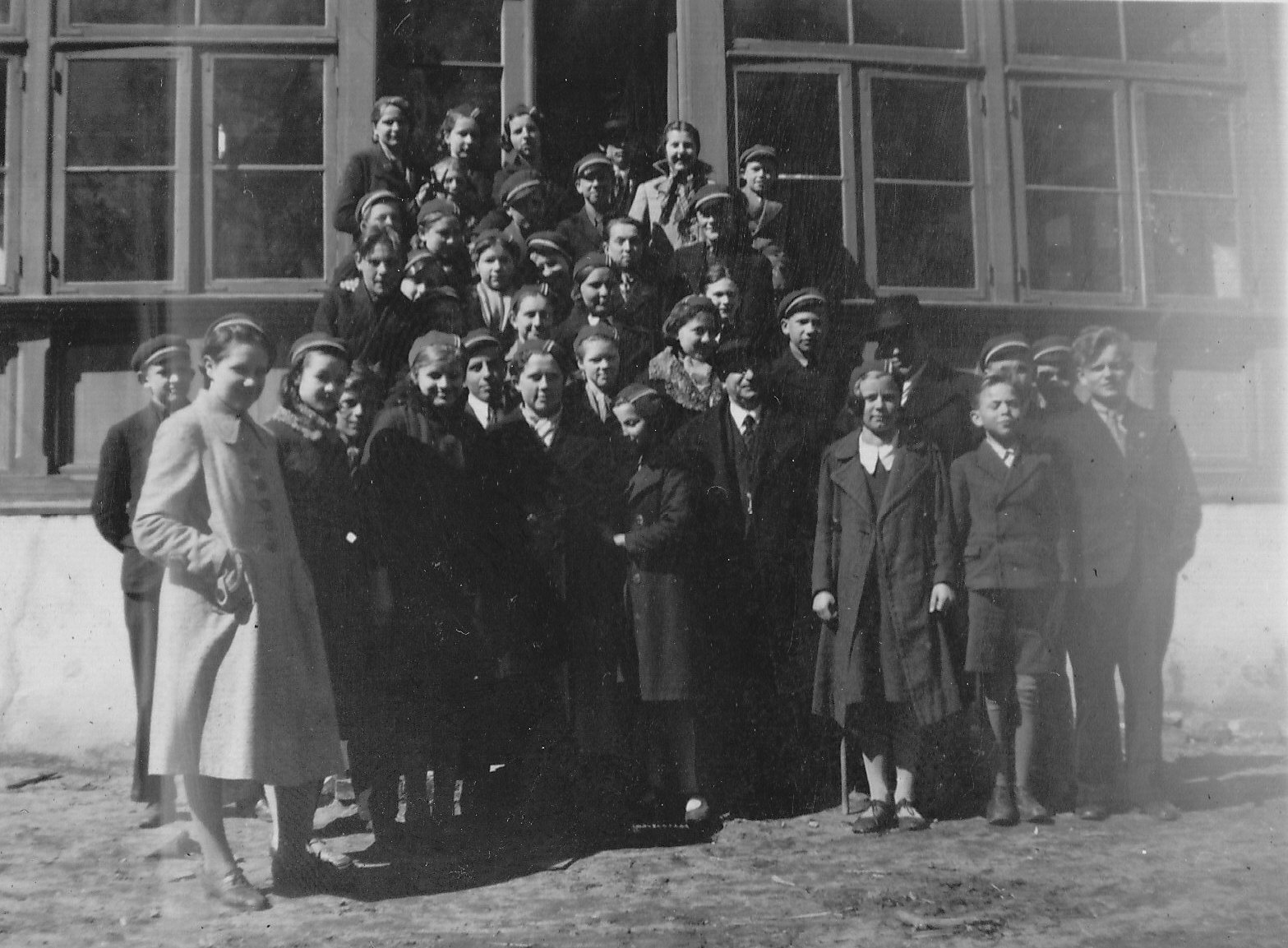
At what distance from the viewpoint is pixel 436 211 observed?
461 cm

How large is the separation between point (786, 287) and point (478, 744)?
99.3 inches

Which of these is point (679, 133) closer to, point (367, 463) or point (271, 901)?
point (367, 463)

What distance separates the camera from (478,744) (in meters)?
3.99

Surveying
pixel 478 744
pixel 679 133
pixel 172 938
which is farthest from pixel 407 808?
pixel 679 133

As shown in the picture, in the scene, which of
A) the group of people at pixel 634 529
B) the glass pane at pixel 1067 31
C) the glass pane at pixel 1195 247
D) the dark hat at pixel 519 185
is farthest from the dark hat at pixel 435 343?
the glass pane at pixel 1195 247

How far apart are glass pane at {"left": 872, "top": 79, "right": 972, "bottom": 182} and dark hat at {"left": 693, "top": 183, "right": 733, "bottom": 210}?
1394 mm

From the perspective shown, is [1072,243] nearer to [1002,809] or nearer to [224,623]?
[1002,809]

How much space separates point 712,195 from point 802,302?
0.67m

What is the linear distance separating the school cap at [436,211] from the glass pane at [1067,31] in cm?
334

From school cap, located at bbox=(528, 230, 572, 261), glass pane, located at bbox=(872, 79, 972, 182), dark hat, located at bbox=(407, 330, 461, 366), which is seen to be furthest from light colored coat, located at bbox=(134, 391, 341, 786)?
glass pane, located at bbox=(872, 79, 972, 182)

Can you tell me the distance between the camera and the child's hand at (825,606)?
4.25 meters

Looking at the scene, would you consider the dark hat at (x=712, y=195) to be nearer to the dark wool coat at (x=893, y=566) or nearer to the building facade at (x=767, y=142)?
the building facade at (x=767, y=142)

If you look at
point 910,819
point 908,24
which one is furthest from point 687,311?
→ point 908,24

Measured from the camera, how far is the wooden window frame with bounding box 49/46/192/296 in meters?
5.37
